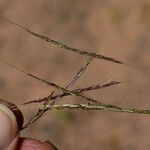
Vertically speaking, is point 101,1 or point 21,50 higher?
point 101,1

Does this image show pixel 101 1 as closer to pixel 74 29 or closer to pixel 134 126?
pixel 74 29

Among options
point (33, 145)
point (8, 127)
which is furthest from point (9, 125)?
point (33, 145)

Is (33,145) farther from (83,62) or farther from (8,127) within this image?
(83,62)

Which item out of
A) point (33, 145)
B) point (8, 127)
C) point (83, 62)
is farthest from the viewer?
point (83, 62)

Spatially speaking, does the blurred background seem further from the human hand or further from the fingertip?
the human hand

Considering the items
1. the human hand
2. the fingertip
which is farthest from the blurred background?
the human hand

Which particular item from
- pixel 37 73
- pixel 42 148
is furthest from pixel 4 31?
pixel 42 148
